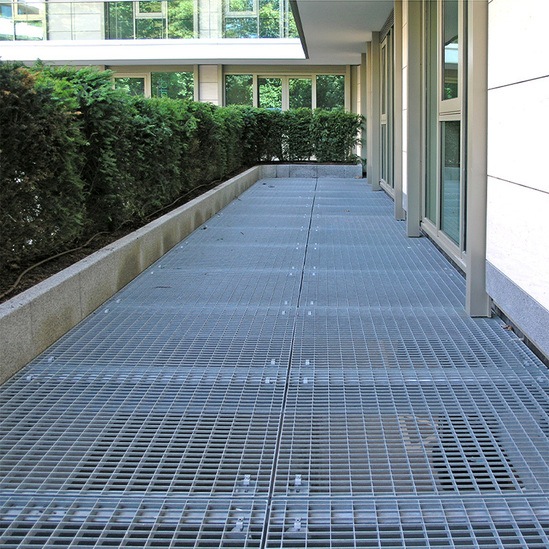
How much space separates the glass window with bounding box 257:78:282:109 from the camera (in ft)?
95.5

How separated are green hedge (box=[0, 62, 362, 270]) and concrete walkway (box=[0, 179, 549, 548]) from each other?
79 centimetres

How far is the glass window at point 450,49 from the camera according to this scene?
7.43 m

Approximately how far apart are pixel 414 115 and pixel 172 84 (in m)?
21.2

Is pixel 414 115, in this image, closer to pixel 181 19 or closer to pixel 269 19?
pixel 269 19

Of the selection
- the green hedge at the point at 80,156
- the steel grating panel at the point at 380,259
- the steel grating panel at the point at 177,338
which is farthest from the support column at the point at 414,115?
the steel grating panel at the point at 177,338

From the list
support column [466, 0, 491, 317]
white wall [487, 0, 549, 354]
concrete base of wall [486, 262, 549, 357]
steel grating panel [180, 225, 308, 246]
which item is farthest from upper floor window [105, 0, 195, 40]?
concrete base of wall [486, 262, 549, 357]

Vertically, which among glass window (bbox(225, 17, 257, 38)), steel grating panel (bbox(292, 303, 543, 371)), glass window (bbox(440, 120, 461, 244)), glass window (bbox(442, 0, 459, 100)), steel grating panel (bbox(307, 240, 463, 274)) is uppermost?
glass window (bbox(225, 17, 257, 38))

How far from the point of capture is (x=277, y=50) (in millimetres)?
26531

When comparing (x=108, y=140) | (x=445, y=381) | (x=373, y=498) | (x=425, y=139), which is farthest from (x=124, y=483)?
(x=425, y=139)

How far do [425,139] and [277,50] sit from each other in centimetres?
1797

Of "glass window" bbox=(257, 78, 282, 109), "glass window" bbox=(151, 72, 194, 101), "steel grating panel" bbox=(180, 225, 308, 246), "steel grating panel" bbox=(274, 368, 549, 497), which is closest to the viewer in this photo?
"steel grating panel" bbox=(274, 368, 549, 497)

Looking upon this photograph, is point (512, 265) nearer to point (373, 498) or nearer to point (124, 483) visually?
point (373, 498)

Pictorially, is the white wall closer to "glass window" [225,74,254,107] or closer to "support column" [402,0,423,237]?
"support column" [402,0,423,237]

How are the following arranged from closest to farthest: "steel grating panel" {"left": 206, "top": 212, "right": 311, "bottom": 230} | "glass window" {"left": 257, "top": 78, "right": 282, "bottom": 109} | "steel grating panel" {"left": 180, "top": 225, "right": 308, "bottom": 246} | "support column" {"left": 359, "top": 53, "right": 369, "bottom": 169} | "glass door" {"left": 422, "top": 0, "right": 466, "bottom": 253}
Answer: "glass door" {"left": 422, "top": 0, "right": 466, "bottom": 253} < "steel grating panel" {"left": 180, "top": 225, "right": 308, "bottom": 246} < "steel grating panel" {"left": 206, "top": 212, "right": 311, "bottom": 230} < "support column" {"left": 359, "top": 53, "right": 369, "bottom": 169} < "glass window" {"left": 257, "top": 78, "right": 282, "bottom": 109}
